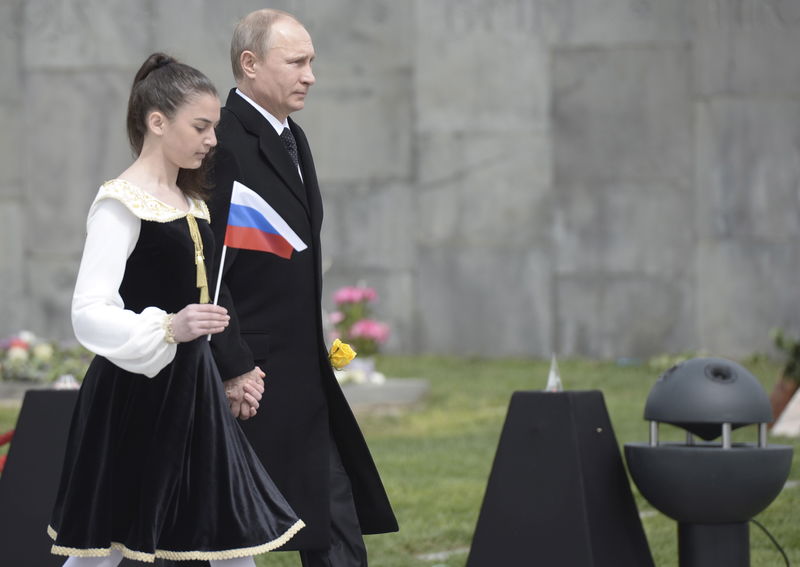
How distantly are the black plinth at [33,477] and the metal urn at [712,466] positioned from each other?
6.68 ft

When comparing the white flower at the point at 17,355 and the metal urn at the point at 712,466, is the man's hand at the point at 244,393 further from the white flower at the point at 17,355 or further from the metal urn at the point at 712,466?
the white flower at the point at 17,355

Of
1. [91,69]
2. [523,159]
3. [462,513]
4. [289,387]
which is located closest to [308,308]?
[289,387]

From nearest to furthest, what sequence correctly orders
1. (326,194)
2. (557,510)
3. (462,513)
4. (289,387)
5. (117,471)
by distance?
(117,471)
(289,387)
(557,510)
(462,513)
(326,194)

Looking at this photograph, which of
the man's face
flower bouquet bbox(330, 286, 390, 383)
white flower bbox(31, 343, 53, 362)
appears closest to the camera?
the man's face

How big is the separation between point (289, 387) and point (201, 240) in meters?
0.65

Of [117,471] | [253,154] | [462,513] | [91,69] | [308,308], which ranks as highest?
[91,69]

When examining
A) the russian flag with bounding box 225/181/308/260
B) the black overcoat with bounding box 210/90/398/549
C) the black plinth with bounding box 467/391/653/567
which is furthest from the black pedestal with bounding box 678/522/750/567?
the russian flag with bounding box 225/181/308/260

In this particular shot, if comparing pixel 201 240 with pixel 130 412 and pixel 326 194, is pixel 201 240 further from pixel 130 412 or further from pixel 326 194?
pixel 326 194

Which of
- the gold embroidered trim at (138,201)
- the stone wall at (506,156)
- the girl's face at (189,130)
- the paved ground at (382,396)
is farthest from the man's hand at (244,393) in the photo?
the stone wall at (506,156)

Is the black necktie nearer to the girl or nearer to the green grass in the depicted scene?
the girl

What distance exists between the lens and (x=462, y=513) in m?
7.21

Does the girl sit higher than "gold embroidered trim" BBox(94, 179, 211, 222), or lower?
lower

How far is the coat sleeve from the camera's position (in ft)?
12.6

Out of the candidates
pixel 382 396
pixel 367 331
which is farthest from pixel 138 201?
pixel 367 331
